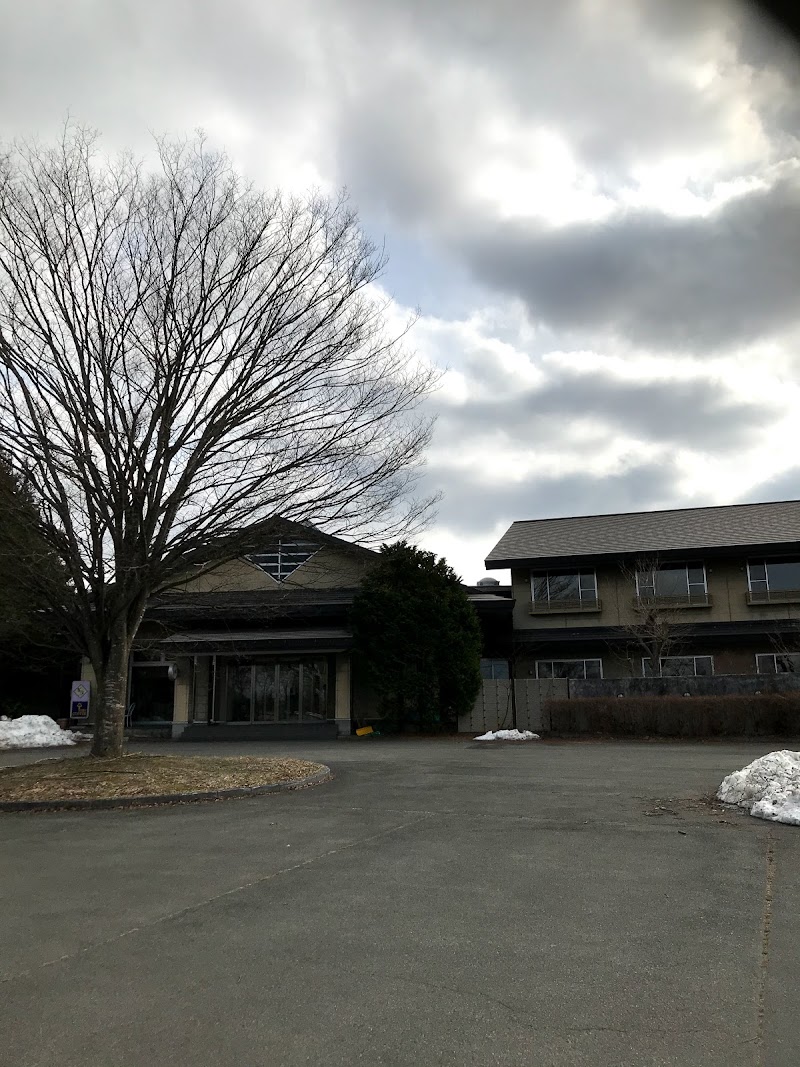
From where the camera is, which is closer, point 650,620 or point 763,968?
point 763,968

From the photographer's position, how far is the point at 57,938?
16.3 ft

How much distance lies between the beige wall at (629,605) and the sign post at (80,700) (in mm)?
15463

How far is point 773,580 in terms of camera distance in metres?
28.7

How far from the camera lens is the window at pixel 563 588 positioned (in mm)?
29750

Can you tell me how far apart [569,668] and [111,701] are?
20111 mm

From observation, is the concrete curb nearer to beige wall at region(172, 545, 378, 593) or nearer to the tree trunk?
the tree trunk

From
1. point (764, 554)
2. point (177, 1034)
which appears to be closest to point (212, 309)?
point (177, 1034)

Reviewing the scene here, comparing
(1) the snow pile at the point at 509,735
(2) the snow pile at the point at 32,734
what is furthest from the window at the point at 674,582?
(2) the snow pile at the point at 32,734

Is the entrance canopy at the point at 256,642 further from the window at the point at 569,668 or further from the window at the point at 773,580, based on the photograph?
the window at the point at 773,580

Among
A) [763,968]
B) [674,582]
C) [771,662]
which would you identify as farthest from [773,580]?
[763,968]

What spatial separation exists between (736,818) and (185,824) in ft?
19.9

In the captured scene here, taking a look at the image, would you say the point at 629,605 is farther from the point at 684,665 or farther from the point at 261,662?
the point at 261,662

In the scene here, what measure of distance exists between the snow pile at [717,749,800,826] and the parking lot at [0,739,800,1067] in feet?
0.85

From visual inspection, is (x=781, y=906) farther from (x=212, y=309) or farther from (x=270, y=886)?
(x=212, y=309)
